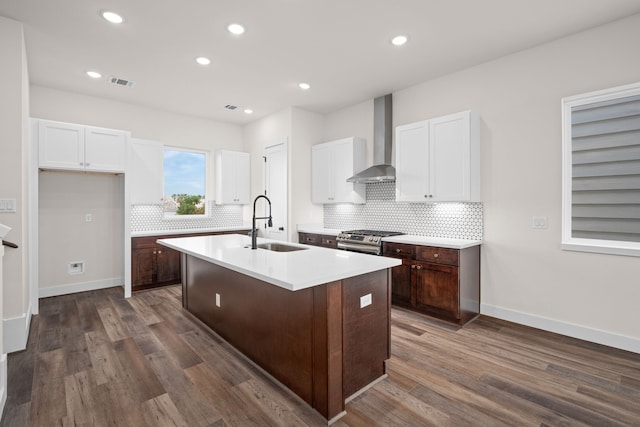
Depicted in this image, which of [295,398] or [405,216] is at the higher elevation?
[405,216]

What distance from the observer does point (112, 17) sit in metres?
2.78

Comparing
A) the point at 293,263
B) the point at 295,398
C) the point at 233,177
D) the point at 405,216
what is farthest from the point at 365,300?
the point at 233,177

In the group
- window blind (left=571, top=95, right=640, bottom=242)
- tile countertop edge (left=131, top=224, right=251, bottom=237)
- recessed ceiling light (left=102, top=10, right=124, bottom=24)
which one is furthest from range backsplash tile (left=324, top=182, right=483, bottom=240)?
recessed ceiling light (left=102, top=10, right=124, bottom=24)

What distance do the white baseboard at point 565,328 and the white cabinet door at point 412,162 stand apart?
1482 mm

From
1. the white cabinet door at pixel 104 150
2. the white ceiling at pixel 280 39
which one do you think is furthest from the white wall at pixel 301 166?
the white cabinet door at pixel 104 150

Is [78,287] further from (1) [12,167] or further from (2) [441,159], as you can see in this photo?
(2) [441,159]

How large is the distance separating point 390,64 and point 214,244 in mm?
2831

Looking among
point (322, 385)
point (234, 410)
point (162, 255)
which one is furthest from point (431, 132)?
point (162, 255)

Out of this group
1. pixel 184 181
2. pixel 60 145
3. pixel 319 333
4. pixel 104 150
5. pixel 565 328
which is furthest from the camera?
pixel 184 181

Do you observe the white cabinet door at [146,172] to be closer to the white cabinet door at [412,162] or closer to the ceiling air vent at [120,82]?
the ceiling air vent at [120,82]

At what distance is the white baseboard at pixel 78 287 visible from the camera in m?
4.41

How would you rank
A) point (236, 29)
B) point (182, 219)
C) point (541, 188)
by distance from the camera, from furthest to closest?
1. point (182, 219)
2. point (541, 188)
3. point (236, 29)

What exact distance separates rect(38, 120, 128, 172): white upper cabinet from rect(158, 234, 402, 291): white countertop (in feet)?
7.31

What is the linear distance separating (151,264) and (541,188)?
16.9 ft
